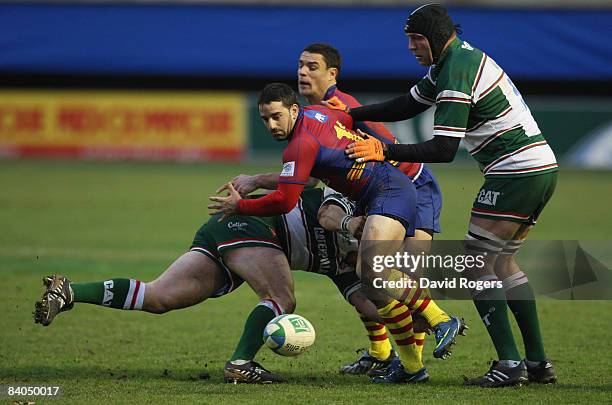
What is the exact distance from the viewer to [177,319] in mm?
9297

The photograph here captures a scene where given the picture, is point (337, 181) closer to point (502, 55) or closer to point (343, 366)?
point (343, 366)

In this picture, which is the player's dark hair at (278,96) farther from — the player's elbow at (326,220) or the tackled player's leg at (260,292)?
the tackled player's leg at (260,292)

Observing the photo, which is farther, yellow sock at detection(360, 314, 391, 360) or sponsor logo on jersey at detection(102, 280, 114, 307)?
yellow sock at detection(360, 314, 391, 360)

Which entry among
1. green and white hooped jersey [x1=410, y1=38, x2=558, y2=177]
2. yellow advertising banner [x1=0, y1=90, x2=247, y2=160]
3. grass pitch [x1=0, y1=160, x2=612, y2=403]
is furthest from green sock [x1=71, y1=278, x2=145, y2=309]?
yellow advertising banner [x1=0, y1=90, x2=247, y2=160]

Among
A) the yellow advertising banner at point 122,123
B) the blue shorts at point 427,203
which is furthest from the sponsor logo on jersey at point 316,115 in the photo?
the yellow advertising banner at point 122,123

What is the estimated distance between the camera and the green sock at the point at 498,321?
6.57 metres

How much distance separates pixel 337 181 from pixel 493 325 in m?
1.43

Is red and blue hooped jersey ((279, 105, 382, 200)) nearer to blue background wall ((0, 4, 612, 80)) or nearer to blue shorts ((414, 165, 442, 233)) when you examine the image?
blue shorts ((414, 165, 442, 233))

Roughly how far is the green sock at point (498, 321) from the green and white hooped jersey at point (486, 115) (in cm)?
82

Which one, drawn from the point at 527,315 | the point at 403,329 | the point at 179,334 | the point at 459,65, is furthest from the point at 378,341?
the point at 459,65

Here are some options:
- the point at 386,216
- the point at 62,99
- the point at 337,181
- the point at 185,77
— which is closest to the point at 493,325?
the point at 386,216

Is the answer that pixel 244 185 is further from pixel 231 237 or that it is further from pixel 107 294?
pixel 107 294

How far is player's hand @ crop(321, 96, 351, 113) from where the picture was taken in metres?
7.49

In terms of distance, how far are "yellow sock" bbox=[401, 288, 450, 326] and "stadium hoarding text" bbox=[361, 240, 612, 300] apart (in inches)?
1.9
